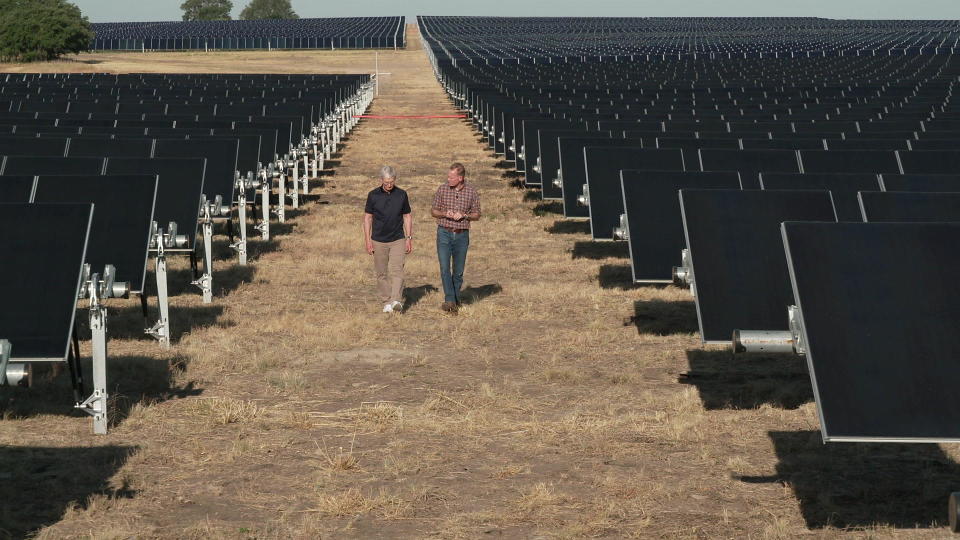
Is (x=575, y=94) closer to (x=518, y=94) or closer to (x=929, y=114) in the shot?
(x=518, y=94)

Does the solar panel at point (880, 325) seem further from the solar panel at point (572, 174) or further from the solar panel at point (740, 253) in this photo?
the solar panel at point (572, 174)

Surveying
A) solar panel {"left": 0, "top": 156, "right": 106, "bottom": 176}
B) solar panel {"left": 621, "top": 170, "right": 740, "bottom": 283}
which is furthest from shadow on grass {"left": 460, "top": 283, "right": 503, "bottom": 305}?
solar panel {"left": 0, "top": 156, "right": 106, "bottom": 176}

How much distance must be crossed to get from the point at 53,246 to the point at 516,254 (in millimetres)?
9736

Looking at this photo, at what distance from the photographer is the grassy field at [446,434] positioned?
7.80 meters

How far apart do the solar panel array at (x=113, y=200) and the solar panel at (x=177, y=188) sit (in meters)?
0.01

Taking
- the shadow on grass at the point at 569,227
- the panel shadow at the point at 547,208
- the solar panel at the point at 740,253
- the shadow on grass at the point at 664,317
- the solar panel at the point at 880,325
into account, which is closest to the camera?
the solar panel at the point at 880,325

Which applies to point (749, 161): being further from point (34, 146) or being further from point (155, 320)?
point (34, 146)

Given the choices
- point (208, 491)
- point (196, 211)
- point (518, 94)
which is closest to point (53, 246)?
point (208, 491)

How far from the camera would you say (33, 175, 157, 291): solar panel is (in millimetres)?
11805

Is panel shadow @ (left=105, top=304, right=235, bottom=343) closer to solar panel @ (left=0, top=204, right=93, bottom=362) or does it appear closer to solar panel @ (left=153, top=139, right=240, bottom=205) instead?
solar panel @ (left=153, top=139, right=240, bottom=205)

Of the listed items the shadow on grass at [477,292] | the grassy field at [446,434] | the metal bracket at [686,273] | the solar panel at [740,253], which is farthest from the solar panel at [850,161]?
the solar panel at [740,253]

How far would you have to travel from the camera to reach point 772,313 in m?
9.75

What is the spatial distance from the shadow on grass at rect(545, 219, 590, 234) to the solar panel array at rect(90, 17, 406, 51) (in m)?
89.9

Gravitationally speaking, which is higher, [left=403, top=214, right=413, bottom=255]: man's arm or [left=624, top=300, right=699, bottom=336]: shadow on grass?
[left=403, top=214, right=413, bottom=255]: man's arm
